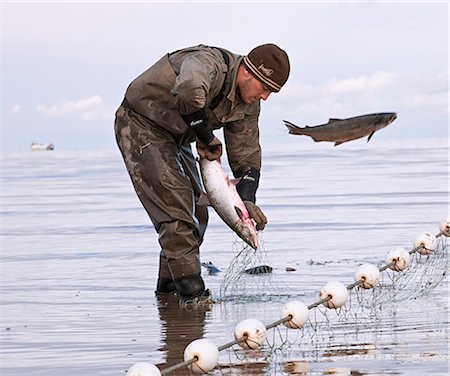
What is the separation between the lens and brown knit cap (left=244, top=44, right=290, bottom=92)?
7715 millimetres

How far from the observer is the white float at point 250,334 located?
613cm

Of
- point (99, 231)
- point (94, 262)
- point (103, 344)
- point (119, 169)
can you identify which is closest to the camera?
point (103, 344)

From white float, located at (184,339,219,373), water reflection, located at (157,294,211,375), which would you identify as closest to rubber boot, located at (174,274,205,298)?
water reflection, located at (157,294,211,375)

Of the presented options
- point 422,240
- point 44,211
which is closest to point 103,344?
point 422,240

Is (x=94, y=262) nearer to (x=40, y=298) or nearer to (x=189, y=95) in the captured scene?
(x=40, y=298)

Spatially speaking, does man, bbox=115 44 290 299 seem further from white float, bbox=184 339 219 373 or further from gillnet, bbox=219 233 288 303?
white float, bbox=184 339 219 373

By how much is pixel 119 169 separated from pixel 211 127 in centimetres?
2614

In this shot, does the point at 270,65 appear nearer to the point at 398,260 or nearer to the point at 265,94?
the point at 265,94

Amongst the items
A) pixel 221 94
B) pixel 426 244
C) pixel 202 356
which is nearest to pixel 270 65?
pixel 221 94

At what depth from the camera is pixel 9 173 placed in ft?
112

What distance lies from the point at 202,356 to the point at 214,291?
355 cm

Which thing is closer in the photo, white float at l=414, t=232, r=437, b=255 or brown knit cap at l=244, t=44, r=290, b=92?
brown knit cap at l=244, t=44, r=290, b=92

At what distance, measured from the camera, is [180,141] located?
337 inches

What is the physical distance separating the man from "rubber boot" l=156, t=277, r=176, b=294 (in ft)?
0.98
